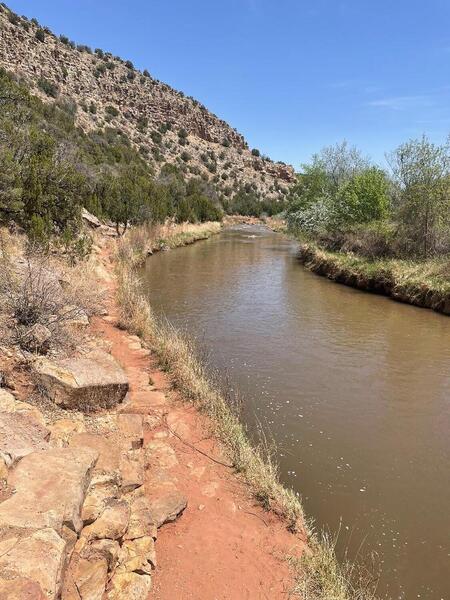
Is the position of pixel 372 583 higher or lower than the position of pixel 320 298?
lower

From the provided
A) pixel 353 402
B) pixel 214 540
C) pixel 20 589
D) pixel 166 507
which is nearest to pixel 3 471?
pixel 20 589

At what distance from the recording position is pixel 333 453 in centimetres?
657

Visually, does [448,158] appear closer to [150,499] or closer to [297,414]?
[297,414]

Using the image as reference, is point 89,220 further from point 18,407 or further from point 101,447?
point 101,447

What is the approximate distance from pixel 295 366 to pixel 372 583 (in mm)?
5736

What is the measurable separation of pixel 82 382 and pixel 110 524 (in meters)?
2.33

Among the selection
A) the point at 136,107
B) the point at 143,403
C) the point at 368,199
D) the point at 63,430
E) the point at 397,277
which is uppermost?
the point at 136,107

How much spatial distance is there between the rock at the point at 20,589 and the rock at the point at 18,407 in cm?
224

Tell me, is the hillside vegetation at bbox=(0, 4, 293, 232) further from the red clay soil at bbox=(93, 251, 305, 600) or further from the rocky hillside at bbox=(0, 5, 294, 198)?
the red clay soil at bbox=(93, 251, 305, 600)

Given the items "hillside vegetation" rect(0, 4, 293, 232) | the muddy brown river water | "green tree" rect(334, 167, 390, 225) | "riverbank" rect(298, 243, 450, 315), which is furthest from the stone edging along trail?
"green tree" rect(334, 167, 390, 225)

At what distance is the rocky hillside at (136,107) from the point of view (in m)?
52.6

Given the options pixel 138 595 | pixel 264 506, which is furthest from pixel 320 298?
pixel 138 595

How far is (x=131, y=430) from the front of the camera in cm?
555

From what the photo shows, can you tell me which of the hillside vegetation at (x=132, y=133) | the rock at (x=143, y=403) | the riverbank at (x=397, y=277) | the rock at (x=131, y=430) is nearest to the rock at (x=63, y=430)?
the rock at (x=131, y=430)
